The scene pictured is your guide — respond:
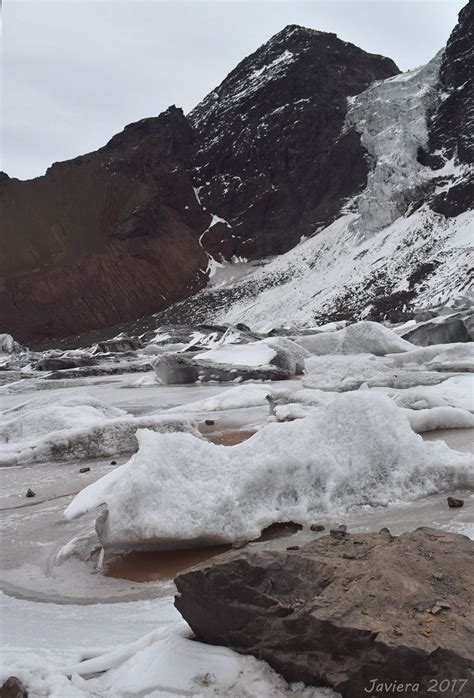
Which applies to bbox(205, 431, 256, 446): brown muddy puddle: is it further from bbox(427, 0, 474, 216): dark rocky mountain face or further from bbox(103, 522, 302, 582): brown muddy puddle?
bbox(427, 0, 474, 216): dark rocky mountain face

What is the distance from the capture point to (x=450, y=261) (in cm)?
4112

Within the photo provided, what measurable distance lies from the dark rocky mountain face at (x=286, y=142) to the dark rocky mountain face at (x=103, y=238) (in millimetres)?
4716

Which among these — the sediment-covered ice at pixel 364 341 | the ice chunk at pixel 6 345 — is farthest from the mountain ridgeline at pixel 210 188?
the sediment-covered ice at pixel 364 341

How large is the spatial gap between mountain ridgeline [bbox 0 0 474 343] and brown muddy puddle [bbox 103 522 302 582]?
4900cm

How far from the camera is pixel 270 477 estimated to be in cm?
347

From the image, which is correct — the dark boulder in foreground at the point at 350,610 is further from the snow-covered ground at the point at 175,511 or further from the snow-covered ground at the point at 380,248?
the snow-covered ground at the point at 380,248

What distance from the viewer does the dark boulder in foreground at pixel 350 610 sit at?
1.50 m

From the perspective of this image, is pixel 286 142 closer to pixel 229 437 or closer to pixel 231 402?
pixel 231 402

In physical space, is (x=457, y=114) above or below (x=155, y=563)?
above

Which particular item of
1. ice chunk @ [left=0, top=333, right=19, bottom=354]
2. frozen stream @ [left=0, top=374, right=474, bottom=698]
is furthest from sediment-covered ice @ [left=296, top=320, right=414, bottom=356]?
ice chunk @ [left=0, top=333, right=19, bottom=354]

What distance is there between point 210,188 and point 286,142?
10560 millimetres

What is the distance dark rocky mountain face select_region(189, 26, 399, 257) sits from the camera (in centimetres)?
6450

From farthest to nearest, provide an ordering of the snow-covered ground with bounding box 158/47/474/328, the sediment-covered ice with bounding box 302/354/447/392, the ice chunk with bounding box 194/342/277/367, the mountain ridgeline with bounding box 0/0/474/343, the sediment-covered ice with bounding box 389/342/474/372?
1. the mountain ridgeline with bounding box 0/0/474/343
2. the snow-covered ground with bounding box 158/47/474/328
3. the ice chunk with bounding box 194/342/277/367
4. the sediment-covered ice with bounding box 389/342/474/372
5. the sediment-covered ice with bounding box 302/354/447/392

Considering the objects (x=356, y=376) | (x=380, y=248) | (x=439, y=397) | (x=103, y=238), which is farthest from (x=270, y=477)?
(x=103, y=238)
